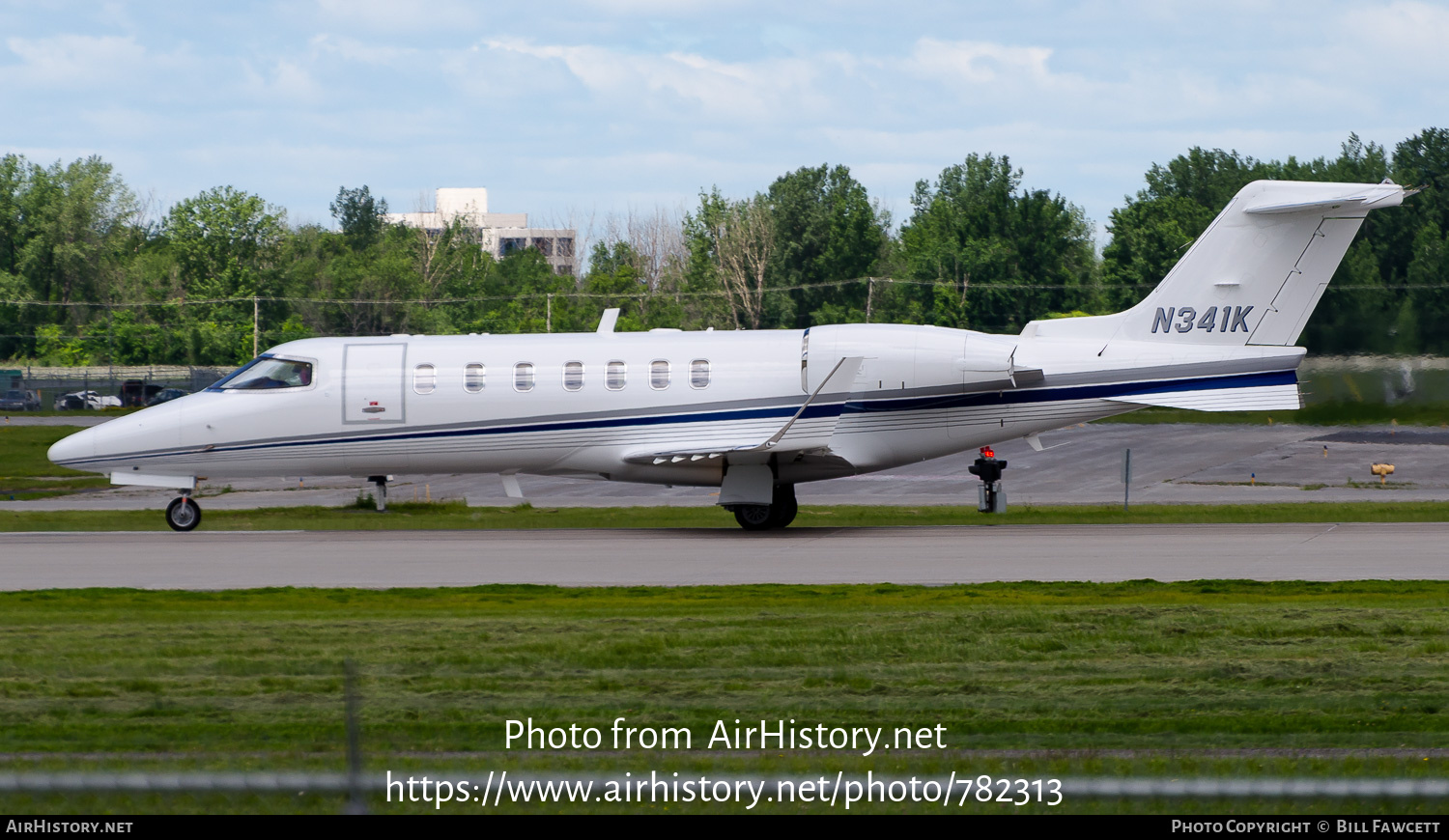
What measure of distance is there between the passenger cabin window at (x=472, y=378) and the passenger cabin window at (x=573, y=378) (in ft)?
4.80

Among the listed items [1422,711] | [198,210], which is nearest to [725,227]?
[198,210]

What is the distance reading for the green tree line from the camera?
88.0 meters

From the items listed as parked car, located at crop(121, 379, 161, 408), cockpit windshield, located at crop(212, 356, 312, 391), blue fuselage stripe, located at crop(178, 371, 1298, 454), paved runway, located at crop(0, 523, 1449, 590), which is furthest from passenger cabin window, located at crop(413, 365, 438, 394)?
parked car, located at crop(121, 379, 161, 408)

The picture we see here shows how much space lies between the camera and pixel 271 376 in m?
25.2

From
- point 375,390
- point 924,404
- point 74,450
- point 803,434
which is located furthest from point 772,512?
point 74,450

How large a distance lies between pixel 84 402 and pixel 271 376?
6097 cm

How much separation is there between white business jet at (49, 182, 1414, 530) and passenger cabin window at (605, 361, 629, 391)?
0.11 ft

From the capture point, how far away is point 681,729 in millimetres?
7887

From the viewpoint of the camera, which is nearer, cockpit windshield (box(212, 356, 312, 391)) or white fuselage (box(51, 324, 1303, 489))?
white fuselage (box(51, 324, 1303, 489))

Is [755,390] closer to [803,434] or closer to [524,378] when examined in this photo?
[803,434]

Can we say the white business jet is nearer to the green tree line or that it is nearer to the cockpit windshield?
the cockpit windshield

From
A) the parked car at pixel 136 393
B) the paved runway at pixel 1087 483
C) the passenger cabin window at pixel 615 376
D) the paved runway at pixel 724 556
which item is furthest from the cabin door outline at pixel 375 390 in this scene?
the parked car at pixel 136 393
